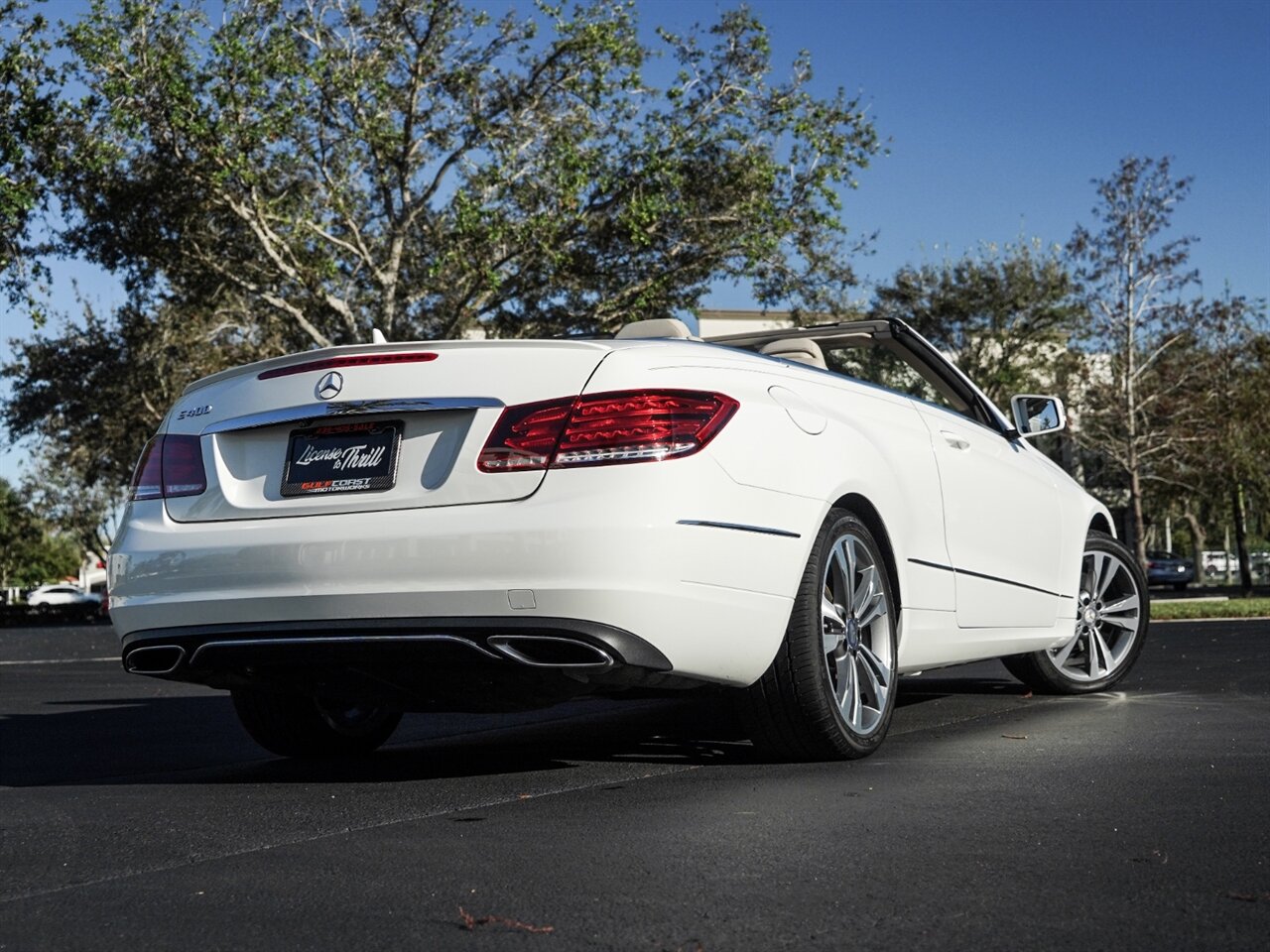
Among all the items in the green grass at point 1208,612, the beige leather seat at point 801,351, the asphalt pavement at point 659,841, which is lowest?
the green grass at point 1208,612

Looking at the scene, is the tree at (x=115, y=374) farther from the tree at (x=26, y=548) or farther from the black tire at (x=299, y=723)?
the tree at (x=26, y=548)

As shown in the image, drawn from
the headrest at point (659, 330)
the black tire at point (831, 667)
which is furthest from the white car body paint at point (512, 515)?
the headrest at point (659, 330)

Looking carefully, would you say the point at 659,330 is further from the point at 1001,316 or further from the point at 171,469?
the point at 1001,316

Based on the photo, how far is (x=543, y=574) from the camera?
4.46 m

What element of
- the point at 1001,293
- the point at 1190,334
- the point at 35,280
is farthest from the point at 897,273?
the point at 35,280

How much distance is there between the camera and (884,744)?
5812 millimetres

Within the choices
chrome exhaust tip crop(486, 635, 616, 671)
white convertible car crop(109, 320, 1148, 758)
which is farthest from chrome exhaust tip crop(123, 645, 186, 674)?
chrome exhaust tip crop(486, 635, 616, 671)

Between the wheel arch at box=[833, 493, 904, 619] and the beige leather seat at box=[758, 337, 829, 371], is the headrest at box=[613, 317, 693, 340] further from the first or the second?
the wheel arch at box=[833, 493, 904, 619]

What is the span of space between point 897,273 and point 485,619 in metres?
37.0

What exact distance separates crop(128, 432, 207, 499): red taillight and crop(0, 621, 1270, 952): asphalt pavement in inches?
39.1

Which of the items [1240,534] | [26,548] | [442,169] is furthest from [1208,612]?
[26,548]

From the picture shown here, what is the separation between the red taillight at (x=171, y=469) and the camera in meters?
5.14

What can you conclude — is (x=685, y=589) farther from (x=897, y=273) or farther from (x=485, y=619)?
(x=897, y=273)

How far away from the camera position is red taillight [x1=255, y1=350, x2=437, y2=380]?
16.1 ft
